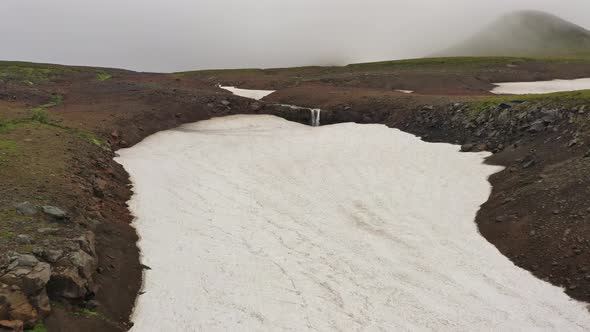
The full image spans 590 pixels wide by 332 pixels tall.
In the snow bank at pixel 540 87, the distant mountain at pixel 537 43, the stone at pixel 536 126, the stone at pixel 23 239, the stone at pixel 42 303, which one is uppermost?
the distant mountain at pixel 537 43

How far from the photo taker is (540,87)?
6209 cm

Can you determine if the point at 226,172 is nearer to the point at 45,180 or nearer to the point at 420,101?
the point at 45,180

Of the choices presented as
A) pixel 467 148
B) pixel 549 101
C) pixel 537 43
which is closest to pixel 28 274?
pixel 467 148

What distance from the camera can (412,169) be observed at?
30.9 metres

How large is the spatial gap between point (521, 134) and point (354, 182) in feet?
37.5

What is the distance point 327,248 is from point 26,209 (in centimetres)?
1181

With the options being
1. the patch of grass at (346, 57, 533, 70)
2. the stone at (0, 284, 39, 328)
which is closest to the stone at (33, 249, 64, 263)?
the stone at (0, 284, 39, 328)

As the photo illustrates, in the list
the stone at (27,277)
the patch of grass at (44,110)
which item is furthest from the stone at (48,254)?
the patch of grass at (44,110)

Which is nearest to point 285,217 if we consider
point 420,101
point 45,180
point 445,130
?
point 45,180

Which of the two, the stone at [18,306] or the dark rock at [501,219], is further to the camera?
the dark rock at [501,219]

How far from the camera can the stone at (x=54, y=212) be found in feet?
51.6

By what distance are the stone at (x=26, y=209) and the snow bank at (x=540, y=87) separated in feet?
193

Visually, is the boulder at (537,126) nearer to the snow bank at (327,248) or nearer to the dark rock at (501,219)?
the snow bank at (327,248)

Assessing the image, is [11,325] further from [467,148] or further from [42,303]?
[467,148]
